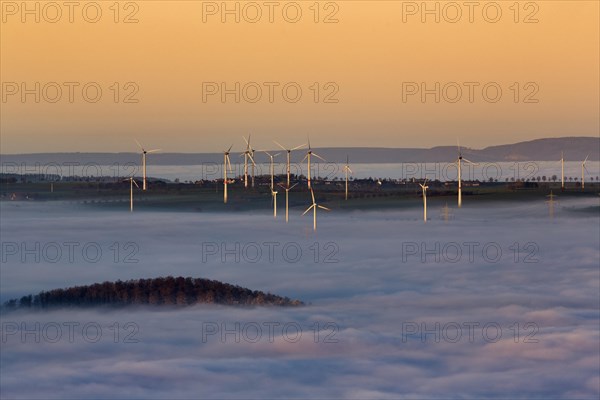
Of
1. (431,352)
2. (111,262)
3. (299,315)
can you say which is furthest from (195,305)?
(111,262)

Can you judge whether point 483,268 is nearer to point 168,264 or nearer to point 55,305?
point 168,264

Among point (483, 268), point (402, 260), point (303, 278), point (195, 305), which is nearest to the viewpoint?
point (195, 305)

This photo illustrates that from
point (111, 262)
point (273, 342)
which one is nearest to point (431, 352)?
point (273, 342)

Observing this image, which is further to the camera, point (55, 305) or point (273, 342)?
point (55, 305)

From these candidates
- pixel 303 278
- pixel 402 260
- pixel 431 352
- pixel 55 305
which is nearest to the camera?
pixel 431 352

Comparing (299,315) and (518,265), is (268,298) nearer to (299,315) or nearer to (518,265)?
(299,315)

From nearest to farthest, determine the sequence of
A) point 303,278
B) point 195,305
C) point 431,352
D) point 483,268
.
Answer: point 431,352, point 195,305, point 303,278, point 483,268
